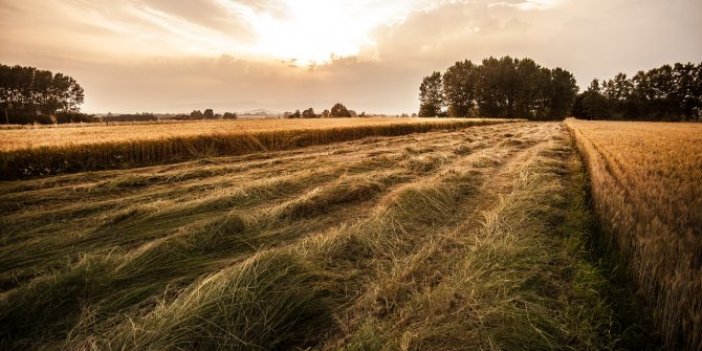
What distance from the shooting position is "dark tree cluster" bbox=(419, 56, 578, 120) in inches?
2682

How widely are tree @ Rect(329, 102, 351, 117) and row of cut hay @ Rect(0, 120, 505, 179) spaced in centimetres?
4107

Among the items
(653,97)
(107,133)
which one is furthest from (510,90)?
(107,133)

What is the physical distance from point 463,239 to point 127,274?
10.9ft

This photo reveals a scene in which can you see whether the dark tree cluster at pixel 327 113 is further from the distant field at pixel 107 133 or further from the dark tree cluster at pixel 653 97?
the dark tree cluster at pixel 653 97

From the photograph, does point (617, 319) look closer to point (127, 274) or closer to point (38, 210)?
point (127, 274)

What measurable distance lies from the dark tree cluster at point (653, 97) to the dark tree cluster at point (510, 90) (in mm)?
6259

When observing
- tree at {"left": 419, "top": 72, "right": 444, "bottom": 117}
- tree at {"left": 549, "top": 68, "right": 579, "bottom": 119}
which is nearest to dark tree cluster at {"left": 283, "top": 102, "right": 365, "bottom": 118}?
tree at {"left": 419, "top": 72, "right": 444, "bottom": 117}

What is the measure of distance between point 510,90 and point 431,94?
1798 centimetres

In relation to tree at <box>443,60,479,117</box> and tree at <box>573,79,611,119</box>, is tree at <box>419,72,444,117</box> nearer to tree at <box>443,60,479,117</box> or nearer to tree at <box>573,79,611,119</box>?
tree at <box>443,60,479,117</box>

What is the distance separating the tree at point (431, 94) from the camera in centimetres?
7581

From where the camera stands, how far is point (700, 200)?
331 centimetres

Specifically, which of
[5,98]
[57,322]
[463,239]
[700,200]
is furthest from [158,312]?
[5,98]

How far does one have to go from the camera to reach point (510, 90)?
68938mm

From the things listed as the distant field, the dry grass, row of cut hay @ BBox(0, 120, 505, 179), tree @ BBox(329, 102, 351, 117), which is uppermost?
tree @ BBox(329, 102, 351, 117)
